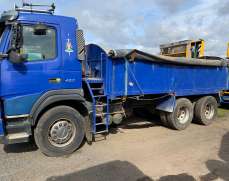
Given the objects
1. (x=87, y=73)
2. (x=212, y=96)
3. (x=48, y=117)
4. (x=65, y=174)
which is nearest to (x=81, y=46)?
(x=87, y=73)

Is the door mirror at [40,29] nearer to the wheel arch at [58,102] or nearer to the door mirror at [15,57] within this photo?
the door mirror at [15,57]

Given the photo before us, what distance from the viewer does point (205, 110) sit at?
8.13 meters

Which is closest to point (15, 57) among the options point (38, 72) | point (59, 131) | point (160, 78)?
point (38, 72)

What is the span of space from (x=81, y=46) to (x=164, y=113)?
3.41m

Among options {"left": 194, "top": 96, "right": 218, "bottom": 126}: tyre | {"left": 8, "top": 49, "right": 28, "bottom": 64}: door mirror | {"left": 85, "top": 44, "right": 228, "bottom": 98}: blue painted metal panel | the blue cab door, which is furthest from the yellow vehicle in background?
{"left": 8, "top": 49, "right": 28, "bottom": 64}: door mirror

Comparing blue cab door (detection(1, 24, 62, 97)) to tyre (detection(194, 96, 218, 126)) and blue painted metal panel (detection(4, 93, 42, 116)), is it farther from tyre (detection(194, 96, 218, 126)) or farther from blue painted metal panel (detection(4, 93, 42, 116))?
tyre (detection(194, 96, 218, 126))

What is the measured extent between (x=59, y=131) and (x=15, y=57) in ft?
5.71

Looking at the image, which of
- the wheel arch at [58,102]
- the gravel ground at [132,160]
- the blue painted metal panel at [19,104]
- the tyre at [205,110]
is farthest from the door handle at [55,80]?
the tyre at [205,110]

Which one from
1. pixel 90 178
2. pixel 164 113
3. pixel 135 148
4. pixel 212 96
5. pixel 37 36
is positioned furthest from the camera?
pixel 212 96

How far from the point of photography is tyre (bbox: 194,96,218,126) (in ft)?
26.1

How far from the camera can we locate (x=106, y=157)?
5191 millimetres

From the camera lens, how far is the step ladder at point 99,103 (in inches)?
223

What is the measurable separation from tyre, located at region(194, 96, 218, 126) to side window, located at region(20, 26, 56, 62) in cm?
505

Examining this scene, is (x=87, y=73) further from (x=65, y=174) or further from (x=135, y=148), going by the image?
(x=65, y=174)
